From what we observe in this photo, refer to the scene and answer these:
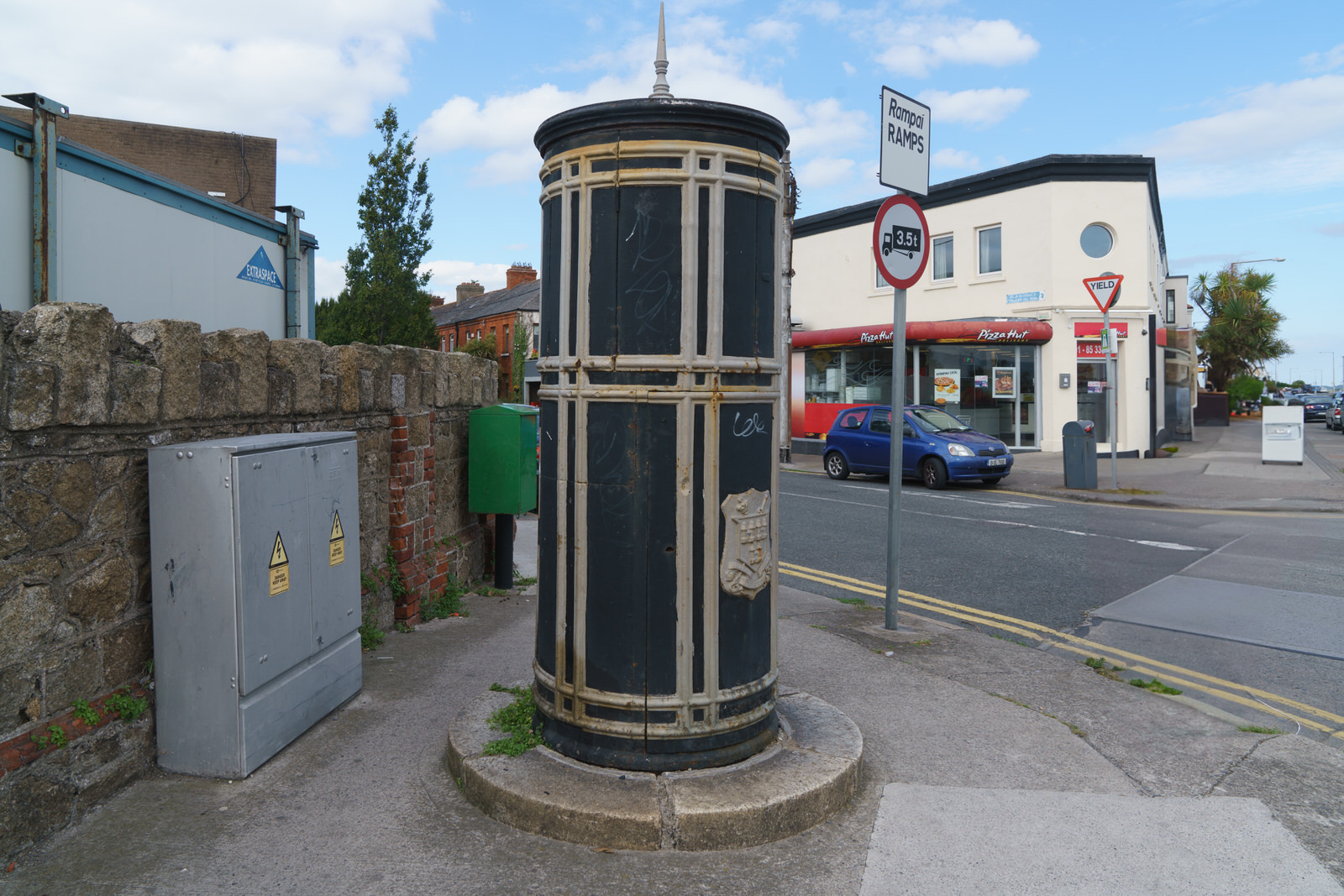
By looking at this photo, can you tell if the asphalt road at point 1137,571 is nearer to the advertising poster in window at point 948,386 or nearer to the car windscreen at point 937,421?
the car windscreen at point 937,421

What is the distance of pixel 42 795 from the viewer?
3.14m

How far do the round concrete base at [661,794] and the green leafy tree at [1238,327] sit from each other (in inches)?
2322

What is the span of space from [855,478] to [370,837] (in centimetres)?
1637

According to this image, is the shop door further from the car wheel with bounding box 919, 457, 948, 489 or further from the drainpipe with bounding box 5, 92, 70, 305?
the drainpipe with bounding box 5, 92, 70, 305

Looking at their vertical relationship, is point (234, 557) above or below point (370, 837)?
above

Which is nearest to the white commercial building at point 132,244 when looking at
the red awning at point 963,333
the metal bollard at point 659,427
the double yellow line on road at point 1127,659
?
A: the metal bollard at point 659,427

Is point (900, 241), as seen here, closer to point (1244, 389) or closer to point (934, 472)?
point (934, 472)

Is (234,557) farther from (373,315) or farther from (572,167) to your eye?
(373,315)

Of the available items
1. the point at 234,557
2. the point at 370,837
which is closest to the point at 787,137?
the point at 234,557

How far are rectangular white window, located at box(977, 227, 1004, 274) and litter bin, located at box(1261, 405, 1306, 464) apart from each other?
7.30 m

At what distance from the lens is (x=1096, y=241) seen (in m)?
22.8

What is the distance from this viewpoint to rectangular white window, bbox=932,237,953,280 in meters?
25.3

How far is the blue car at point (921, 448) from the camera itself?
1608 cm

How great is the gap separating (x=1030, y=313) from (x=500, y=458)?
64.8 ft
